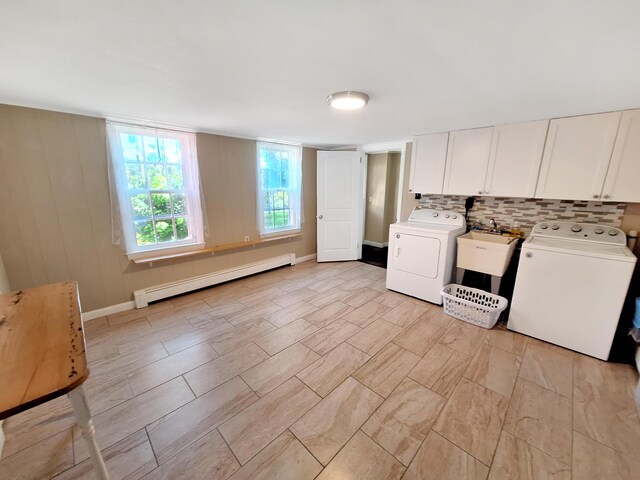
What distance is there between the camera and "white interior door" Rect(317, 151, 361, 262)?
4.25 meters

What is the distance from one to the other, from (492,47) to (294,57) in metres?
0.95

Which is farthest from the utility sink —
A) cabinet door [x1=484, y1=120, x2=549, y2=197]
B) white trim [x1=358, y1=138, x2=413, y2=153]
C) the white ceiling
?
white trim [x1=358, y1=138, x2=413, y2=153]

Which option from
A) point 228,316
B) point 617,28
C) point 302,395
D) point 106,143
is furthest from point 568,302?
point 106,143

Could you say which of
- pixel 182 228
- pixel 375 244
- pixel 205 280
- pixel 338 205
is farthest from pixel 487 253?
pixel 182 228

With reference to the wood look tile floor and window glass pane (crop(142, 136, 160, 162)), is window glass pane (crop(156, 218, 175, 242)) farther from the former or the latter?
the wood look tile floor

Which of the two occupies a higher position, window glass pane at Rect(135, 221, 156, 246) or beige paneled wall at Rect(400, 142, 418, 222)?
beige paneled wall at Rect(400, 142, 418, 222)

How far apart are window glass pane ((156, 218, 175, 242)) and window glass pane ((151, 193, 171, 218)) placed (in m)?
0.09

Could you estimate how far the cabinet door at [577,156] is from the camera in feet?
7.00

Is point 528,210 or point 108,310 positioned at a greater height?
point 528,210

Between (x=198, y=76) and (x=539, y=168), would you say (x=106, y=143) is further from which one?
(x=539, y=168)

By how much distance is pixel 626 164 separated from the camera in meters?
2.09

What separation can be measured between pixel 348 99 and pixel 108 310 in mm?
3160

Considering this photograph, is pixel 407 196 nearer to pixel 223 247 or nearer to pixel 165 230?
pixel 223 247

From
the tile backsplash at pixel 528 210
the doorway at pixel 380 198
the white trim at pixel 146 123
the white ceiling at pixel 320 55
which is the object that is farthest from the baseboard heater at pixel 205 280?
the tile backsplash at pixel 528 210
